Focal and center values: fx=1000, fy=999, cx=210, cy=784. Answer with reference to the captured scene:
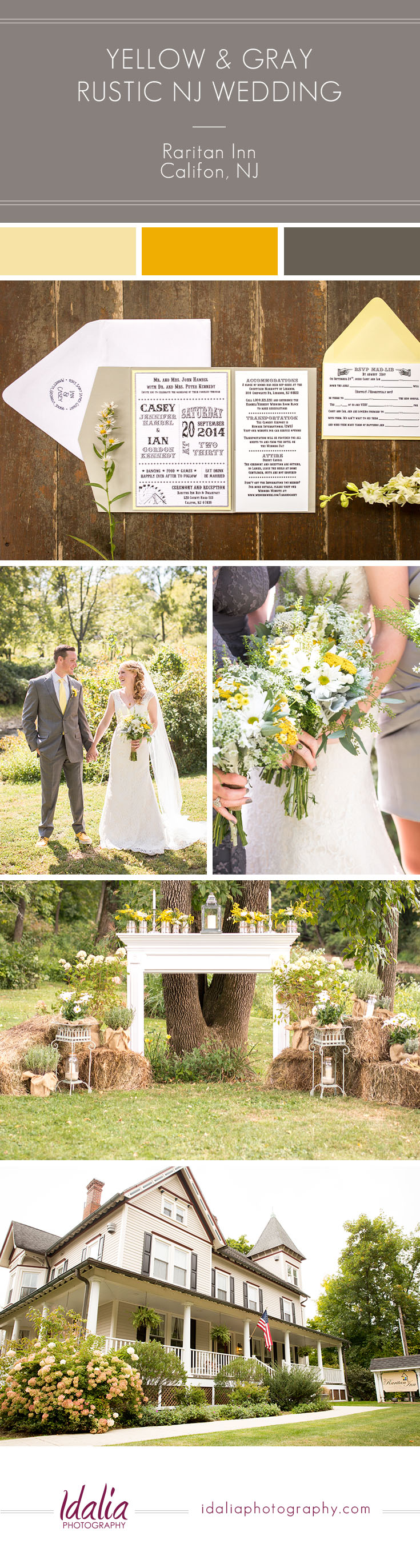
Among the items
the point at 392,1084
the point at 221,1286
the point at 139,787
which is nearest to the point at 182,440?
the point at 139,787

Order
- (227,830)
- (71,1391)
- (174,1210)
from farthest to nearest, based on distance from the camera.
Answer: (227,830) → (174,1210) → (71,1391)

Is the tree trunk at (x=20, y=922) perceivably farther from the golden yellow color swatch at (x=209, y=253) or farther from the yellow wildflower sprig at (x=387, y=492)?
the golden yellow color swatch at (x=209, y=253)

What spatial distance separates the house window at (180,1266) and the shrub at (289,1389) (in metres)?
0.46

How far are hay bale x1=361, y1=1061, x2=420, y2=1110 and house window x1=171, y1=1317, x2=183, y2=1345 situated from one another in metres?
1.04

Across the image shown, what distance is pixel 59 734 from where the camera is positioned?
381 cm

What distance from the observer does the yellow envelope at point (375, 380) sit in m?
3.98

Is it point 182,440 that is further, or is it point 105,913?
point 182,440

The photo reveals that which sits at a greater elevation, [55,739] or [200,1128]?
[55,739]

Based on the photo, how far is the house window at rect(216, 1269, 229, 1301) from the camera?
362 centimetres

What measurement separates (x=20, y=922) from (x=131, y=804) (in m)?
0.64

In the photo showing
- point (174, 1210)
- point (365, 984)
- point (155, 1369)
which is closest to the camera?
point (155, 1369)
